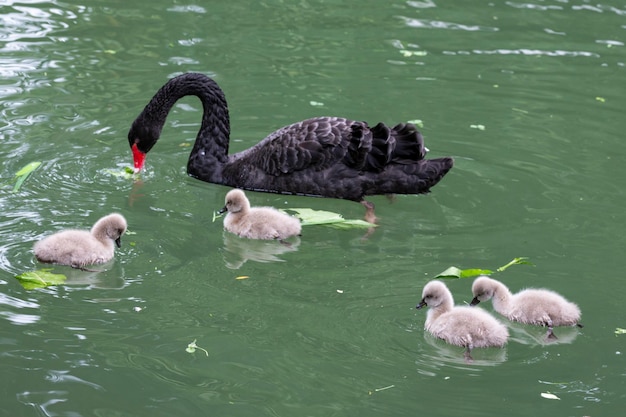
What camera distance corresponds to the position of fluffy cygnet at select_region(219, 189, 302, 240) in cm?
599

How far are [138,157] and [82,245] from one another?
1.75 meters

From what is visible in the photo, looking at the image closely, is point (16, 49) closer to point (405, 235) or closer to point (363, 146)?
point (363, 146)

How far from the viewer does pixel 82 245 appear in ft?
17.8

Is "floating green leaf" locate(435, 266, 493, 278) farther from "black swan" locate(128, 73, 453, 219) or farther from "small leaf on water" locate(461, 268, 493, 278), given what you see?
"black swan" locate(128, 73, 453, 219)

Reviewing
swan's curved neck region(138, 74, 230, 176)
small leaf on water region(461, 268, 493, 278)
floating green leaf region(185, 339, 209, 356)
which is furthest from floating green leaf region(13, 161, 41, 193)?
small leaf on water region(461, 268, 493, 278)

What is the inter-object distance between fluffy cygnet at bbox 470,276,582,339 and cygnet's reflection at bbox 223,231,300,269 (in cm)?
119

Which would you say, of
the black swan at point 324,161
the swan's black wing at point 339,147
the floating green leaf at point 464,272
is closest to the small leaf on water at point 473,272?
the floating green leaf at point 464,272

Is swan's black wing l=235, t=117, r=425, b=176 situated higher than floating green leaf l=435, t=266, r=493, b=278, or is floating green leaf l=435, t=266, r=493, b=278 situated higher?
swan's black wing l=235, t=117, r=425, b=176

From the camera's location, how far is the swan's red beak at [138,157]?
707 cm

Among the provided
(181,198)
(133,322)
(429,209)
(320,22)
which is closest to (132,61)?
(320,22)

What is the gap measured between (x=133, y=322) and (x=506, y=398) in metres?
1.75

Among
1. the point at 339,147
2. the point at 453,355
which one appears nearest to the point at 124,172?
the point at 339,147

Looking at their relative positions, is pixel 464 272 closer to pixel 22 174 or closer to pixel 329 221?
pixel 329 221

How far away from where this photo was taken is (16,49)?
9391mm
